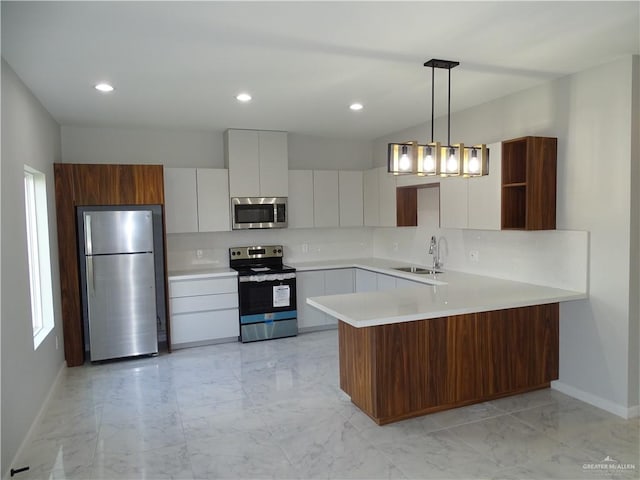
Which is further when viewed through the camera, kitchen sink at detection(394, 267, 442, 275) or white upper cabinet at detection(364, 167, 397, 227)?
white upper cabinet at detection(364, 167, 397, 227)

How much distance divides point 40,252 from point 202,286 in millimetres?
1645

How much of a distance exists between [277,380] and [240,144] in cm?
279

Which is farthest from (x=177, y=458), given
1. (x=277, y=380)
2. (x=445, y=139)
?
(x=445, y=139)

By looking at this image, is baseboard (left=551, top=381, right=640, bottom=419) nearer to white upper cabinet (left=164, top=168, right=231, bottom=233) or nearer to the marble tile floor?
the marble tile floor

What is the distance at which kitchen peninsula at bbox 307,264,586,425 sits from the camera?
123 inches

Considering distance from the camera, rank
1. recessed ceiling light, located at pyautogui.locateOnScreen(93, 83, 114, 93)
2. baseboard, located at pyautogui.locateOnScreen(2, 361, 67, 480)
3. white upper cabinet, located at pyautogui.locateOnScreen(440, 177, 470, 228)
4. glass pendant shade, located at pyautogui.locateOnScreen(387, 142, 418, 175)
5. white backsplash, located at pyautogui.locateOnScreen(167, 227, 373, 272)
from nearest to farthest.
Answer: baseboard, located at pyautogui.locateOnScreen(2, 361, 67, 480) → glass pendant shade, located at pyautogui.locateOnScreen(387, 142, 418, 175) → recessed ceiling light, located at pyautogui.locateOnScreen(93, 83, 114, 93) → white upper cabinet, located at pyautogui.locateOnScreen(440, 177, 470, 228) → white backsplash, located at pyautogui.locateOnScreen(167, 227, 373, 272)

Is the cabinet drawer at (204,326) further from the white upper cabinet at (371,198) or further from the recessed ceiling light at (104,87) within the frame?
the recessed ceiling light at (104,87)

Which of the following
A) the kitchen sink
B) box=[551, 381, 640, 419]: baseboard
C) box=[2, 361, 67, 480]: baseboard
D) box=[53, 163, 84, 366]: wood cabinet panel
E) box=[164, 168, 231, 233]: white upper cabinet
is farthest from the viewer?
box=[164, 168, 231, 233]: white upper cabinet

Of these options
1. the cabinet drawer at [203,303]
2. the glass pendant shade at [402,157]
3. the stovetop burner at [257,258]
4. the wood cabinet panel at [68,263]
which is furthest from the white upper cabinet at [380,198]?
the wood cabinet panel at [68,263]

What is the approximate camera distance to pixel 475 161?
3.15 m

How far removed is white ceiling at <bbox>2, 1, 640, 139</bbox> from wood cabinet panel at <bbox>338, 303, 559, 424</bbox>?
183 centimetres

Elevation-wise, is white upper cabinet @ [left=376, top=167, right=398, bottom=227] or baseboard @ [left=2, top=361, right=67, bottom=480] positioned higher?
white upper cabinet @ [left=376, top=167, right=398, bottom=227]

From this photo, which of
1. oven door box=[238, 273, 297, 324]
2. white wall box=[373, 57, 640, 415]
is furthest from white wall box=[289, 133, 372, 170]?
white wall box=[373, 57, 640, 415]

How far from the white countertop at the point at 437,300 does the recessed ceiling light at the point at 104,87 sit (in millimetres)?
2276
